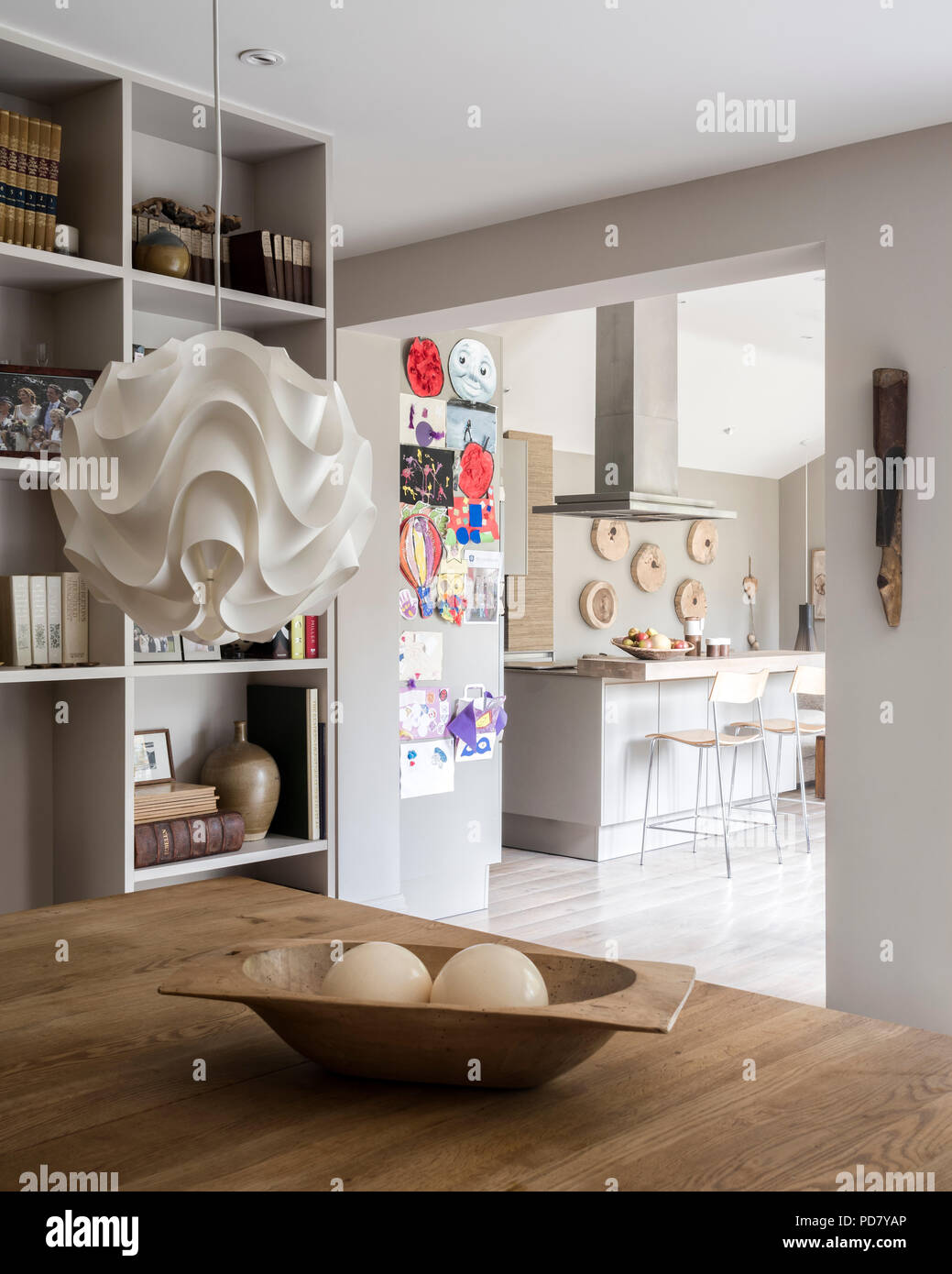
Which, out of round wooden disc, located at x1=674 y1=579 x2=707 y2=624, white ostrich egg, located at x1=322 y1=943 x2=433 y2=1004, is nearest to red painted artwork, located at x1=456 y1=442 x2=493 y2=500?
white ostrich egg, located at x1=322 y1=943 x2=433 y2=1004

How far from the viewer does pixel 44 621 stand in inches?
115

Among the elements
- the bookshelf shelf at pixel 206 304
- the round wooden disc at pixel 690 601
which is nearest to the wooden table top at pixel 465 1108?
the bookshelf shelf at pixel 206 304

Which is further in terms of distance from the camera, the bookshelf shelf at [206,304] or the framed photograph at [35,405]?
the bookshelf shelf at [206,304]

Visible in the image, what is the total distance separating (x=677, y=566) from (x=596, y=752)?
3563 mm

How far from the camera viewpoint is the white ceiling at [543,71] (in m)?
2.64

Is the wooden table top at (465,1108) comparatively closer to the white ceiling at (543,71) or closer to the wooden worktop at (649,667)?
the white ceiling at (543,71)

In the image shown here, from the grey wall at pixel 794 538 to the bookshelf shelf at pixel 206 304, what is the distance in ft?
26.1

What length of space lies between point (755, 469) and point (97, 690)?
8176 mm

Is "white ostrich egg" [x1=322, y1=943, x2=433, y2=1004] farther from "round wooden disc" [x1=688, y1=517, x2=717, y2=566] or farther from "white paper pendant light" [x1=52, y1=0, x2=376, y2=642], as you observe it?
"round wooden disc" [x1=688, y1=517, x2=717, y2=566]

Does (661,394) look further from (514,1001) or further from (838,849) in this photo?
(514,1001)

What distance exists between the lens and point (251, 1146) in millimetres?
1102

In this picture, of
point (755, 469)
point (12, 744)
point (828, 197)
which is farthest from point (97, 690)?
point (755, 469)

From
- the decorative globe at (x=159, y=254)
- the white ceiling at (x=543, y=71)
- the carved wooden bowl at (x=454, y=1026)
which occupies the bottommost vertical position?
the carved wooden bowl at (x=454, y=1026)

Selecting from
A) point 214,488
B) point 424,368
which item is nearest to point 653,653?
point 424,368
